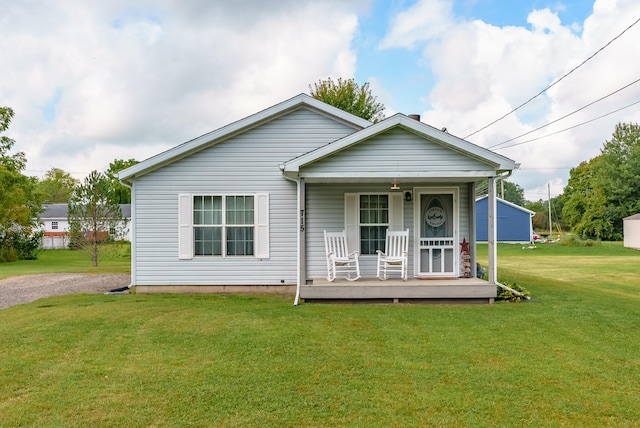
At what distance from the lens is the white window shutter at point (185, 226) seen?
9.80m

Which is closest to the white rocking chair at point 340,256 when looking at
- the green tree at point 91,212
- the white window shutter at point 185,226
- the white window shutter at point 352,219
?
the white window shutter at point 352,219

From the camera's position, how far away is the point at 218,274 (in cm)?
984

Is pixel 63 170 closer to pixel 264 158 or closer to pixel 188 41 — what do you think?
pixel 188 41

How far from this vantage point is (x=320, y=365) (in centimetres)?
503

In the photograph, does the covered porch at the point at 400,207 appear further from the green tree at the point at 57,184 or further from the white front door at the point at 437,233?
the green tree at the point at 57,184

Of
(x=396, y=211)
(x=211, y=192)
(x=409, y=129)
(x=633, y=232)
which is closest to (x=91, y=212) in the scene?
(x=211, y=192)

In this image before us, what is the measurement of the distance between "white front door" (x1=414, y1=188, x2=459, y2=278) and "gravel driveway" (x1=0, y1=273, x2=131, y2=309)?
24.9ft

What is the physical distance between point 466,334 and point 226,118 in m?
18.0

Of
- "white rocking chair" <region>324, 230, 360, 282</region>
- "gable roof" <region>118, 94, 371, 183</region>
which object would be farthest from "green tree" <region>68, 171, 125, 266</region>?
"white rocking chair" <region>324, 230, 360, 282</region>

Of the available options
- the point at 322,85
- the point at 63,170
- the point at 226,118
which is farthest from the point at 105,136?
the point at 63,170

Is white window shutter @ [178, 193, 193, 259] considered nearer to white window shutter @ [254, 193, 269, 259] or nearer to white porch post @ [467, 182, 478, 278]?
white window shutter @ [254, 193, 269, 259]

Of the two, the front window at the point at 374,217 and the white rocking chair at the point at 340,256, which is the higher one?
the front window at the point at 374,217

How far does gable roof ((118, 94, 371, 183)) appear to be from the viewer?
9.60m

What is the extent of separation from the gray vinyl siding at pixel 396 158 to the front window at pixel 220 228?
2.20 metres
